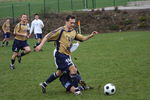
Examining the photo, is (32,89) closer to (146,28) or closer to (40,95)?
(40,95)

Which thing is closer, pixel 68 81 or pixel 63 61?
pixel 63 61

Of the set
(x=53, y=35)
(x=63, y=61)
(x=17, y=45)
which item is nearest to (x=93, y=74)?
(x=63, y=61)

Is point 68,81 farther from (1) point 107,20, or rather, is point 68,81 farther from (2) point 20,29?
(1) point 107,20

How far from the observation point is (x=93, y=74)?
12.5 metres

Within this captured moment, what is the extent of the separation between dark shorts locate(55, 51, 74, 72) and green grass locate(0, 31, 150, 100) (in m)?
0.69

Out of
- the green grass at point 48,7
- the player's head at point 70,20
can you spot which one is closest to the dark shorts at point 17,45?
the player's head at point 70,20

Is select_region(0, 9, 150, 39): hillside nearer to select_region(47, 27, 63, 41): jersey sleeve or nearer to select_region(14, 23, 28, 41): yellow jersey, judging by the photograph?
select_region(14, 23, 28, 41): yellow jersey

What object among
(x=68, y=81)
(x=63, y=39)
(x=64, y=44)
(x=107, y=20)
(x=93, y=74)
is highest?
(x=63, y=39)

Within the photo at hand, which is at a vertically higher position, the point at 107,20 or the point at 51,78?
the point at 107,20

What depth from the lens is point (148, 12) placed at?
34.2 metres

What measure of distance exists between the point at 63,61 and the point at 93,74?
9.73 ft

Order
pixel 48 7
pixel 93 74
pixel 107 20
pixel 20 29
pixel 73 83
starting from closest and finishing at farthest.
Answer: pixel 73 83
pixel 93 74
pixel 20 29
pixel 107 20
pixel 48 7

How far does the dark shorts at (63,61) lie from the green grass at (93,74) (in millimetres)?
688

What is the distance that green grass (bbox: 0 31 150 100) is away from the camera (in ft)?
31.8
